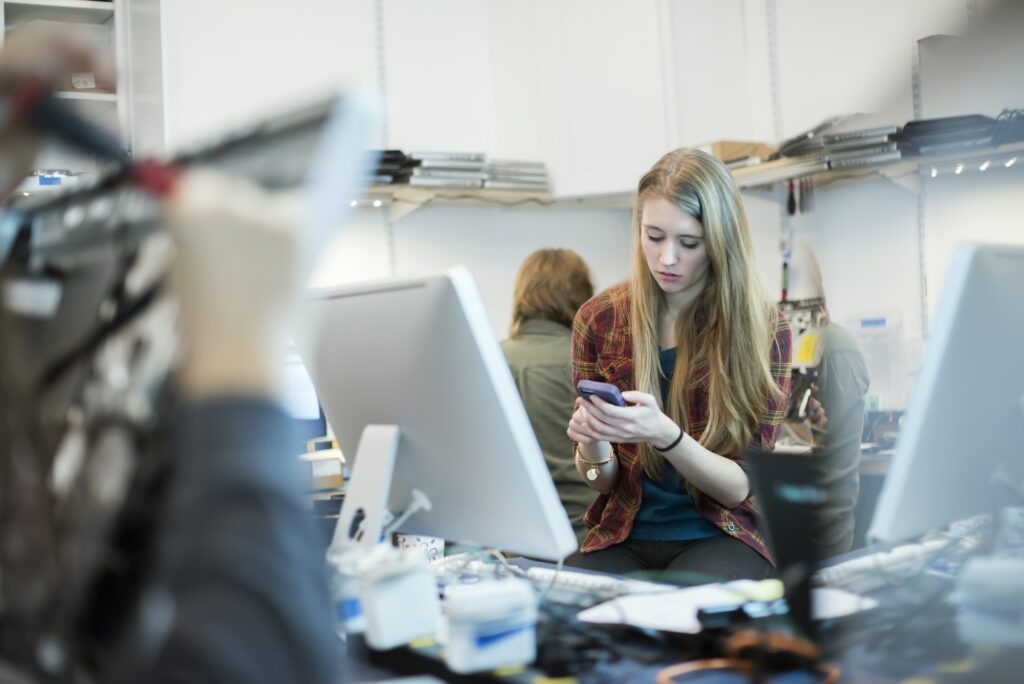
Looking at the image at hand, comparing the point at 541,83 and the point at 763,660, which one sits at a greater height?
the point at 541,83

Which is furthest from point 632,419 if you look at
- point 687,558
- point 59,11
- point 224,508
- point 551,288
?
point 59,11

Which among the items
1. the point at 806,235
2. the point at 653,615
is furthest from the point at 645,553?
the point at 806,235

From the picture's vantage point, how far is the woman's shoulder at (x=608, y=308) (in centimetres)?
202

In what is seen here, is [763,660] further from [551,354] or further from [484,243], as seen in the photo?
[484,243]

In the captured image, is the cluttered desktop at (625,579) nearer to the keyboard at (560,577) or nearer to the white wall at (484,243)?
the keyboard at (560,577)

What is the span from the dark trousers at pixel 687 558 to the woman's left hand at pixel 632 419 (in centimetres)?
26

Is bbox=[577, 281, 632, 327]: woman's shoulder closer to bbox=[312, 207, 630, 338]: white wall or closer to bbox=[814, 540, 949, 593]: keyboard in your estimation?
bbox=[814, 540, 949, 593]: keyboard

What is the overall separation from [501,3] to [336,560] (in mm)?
3093

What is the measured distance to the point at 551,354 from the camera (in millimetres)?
2664

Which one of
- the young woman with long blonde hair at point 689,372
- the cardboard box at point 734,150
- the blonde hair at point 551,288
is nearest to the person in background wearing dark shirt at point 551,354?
the blonde hair at point 551,288

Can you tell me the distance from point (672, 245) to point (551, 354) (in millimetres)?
854

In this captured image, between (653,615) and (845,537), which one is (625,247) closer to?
(845,537)

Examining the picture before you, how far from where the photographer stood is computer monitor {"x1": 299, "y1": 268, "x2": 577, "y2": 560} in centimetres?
116

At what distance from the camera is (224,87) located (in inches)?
A: 135
